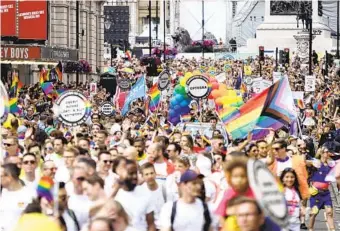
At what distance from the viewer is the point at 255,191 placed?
8391 mm

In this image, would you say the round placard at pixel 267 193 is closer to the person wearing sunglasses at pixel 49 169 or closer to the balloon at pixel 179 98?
the person wearing sunglasses at pixel 49 169

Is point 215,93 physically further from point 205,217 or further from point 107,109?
point 205,217

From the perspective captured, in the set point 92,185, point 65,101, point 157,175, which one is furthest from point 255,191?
point 65,101

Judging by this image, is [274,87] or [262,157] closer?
[262,157]

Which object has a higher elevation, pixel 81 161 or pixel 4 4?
pixel 4 4

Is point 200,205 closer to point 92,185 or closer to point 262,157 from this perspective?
point 92,185

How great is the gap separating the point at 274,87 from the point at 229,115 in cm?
96

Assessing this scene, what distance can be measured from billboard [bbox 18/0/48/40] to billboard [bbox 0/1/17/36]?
0.33 metres

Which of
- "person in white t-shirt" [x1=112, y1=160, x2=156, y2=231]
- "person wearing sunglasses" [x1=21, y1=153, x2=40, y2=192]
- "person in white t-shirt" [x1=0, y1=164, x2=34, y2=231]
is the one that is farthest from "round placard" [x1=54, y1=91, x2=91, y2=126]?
"person in white t-shirt" [x1=0, y1=164, x2=34, y2=231]

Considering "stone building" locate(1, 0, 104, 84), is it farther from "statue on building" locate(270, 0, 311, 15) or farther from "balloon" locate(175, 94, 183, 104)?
"statue on building" locate(270, 0, 311, 15)

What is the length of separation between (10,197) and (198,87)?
54.6 ft

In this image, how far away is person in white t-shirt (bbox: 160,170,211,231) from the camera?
10570 mm

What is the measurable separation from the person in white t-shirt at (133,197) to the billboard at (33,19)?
29.2 m

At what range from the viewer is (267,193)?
8.46 m
